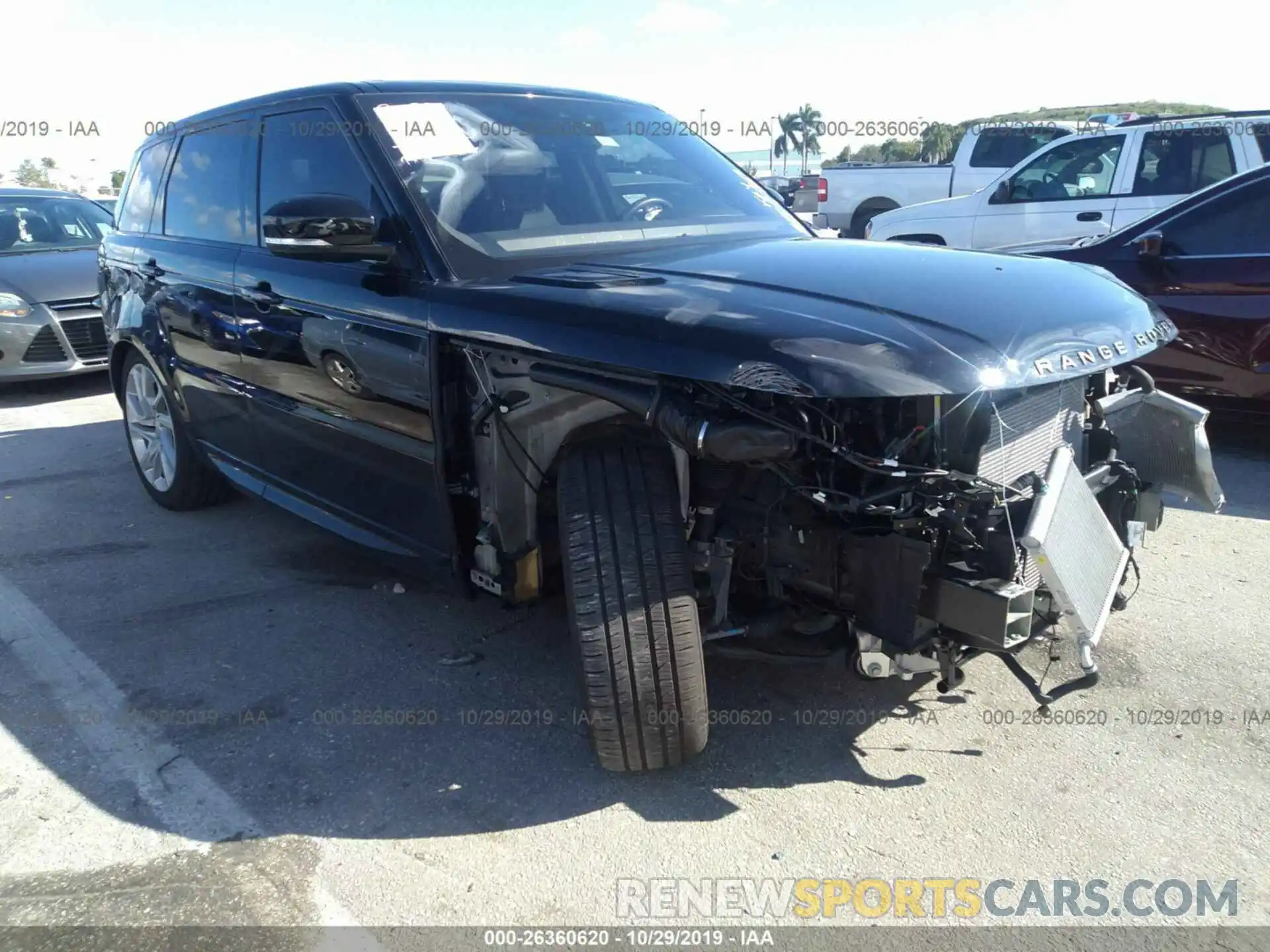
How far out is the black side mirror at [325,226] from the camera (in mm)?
2955

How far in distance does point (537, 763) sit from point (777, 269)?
1.60 m

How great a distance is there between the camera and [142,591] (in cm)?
421

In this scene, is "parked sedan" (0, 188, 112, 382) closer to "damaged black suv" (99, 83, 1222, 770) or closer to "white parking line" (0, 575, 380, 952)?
"white parking line" (0, 575, 380, 952)

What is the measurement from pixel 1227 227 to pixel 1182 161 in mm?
3738

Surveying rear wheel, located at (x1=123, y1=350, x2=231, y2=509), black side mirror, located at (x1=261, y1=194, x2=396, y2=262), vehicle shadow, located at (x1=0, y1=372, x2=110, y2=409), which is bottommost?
vehicle shadow, located at (x1=0, y1=372, x2=110, y2=409)

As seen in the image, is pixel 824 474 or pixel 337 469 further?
pixel 337 469

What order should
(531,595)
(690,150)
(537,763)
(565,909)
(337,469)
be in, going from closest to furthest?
(565,909), (537,763), (531,595), (337,469), (690,150)

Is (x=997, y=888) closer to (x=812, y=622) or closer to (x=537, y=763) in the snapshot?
(x=812, y=622)

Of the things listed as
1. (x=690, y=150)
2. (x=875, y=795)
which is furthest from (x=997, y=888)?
(x=690, y=150)

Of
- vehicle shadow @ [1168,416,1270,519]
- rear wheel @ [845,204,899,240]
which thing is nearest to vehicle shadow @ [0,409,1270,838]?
vehicle shadow @ [1168,416,1270,519]

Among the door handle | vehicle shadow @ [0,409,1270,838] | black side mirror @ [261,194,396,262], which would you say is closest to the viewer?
vehicle shadow @ [0,409,1270,838]

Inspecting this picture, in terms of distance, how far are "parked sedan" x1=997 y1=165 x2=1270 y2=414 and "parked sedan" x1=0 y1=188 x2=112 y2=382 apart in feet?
25.2

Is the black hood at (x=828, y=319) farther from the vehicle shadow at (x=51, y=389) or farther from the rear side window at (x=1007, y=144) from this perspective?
the rear side window at (x=1007, y=144)

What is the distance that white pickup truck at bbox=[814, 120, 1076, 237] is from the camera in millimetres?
13172
